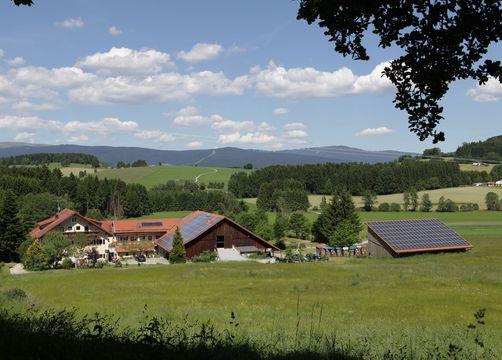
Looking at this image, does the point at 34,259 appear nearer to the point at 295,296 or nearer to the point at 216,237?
the point at 216,237

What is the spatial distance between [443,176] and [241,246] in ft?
417

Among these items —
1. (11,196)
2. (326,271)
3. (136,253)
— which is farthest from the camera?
(136,253)

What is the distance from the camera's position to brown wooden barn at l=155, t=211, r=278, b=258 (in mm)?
75062

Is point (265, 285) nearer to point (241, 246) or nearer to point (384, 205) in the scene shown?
point (241, 246)

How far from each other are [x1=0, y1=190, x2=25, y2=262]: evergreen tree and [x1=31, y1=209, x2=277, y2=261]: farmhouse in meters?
5.05

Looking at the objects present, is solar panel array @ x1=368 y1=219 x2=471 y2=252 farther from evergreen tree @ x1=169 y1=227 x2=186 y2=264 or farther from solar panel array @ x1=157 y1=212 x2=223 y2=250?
evergreen tree @ x1=169 y1=227 x2=186 y2=264

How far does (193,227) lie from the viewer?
79750 mm

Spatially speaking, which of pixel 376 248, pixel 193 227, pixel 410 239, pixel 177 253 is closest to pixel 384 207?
pixel 376 248

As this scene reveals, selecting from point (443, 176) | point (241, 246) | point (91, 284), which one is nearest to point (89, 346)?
point (91, 284)

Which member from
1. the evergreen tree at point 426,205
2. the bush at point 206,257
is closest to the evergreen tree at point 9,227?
the bush at point 206,257

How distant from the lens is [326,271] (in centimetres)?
4631

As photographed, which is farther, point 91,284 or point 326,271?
point 326,271

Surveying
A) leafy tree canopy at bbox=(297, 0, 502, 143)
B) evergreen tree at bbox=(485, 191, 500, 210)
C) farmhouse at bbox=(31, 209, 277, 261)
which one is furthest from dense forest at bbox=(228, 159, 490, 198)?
leafy tree canopy at bbox=(297, 0, 502, 143)

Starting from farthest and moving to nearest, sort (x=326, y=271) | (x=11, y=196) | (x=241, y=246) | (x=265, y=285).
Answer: (x=241, y=246), (x=11, y=196), (x=326, y=271), (x=265, y=285)
